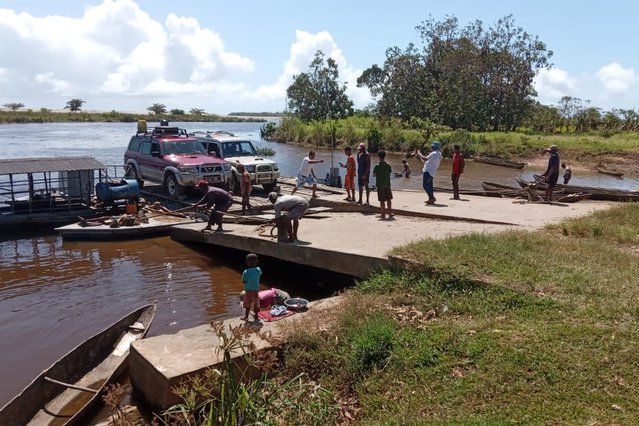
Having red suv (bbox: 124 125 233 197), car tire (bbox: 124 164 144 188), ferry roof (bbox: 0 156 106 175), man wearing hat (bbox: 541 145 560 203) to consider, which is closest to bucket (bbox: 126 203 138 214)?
ferry roof (bbox: 0 156 106 175)

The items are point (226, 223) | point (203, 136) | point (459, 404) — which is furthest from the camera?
point (203, 136)

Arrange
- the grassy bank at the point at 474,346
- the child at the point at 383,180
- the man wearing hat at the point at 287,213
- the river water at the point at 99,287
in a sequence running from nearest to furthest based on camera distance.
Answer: the grassy bank at the point at 474,346
the river water at the point at 99,287
the man wearing hat at the point at 287,213
the child at the point at 383,180

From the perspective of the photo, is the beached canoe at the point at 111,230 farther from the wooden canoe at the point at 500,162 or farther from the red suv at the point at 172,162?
the wooden canoe at the point at 500,162

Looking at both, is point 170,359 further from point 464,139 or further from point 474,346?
point 464,139

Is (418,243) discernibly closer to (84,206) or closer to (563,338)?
(563,338)

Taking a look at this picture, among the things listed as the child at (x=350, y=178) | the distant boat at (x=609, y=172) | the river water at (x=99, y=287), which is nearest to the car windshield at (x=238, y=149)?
the river water at (x=99, y=287)

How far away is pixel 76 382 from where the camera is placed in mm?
7398

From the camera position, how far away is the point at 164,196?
18266 mm

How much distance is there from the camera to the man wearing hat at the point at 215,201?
12.6 meters

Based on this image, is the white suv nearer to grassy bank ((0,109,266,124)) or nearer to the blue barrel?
the blue barrel

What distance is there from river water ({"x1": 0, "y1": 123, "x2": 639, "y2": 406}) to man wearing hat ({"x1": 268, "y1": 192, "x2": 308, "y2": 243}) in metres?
1.12

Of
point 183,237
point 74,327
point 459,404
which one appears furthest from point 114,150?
point 459,404

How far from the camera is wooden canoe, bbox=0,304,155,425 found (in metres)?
6.38

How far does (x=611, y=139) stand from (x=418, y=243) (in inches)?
1692
